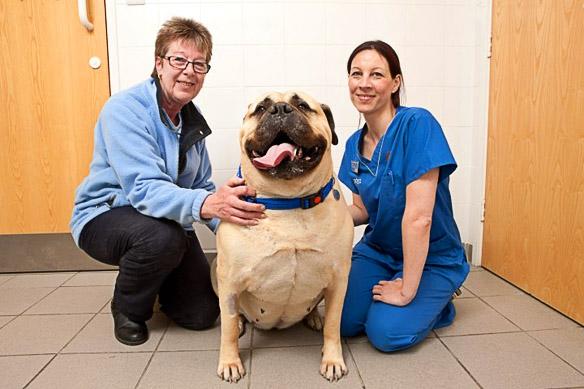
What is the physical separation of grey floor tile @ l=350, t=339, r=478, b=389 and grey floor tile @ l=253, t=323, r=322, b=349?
155mm

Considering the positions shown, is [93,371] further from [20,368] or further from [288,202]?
[288,202]

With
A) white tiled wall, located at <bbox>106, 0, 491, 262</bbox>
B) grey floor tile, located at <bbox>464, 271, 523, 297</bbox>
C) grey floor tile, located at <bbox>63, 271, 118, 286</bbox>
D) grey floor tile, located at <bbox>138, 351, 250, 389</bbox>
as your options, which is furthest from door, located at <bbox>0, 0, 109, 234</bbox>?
grey floor tile, located at <bbox>464, 271, 523, 297</bbox>

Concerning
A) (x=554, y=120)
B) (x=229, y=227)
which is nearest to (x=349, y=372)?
(x=229, y=227)

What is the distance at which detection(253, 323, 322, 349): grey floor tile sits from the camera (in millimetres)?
1556

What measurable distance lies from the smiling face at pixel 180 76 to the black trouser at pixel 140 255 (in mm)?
451

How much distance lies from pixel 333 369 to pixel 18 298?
5.17ft

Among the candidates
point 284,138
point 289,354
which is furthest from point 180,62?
point 289,354

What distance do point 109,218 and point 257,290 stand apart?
0.65m

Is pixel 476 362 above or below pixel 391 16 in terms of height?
below

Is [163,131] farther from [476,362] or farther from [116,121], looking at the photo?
[476,362]

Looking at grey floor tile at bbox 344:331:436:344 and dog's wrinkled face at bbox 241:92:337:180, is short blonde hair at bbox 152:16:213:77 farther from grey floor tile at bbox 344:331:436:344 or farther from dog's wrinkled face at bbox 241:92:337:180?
grey floor tile at bbox 344:331:436:344

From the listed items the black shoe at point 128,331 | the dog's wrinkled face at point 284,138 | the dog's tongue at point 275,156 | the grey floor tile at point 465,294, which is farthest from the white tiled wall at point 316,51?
the dog's tongue at point 275,156

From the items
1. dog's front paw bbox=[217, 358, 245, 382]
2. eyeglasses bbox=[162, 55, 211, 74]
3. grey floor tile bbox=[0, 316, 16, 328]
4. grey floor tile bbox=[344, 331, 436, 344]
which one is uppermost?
eyeglasses bbox=[162, 55, 211, 74]

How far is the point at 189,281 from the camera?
1762mm
